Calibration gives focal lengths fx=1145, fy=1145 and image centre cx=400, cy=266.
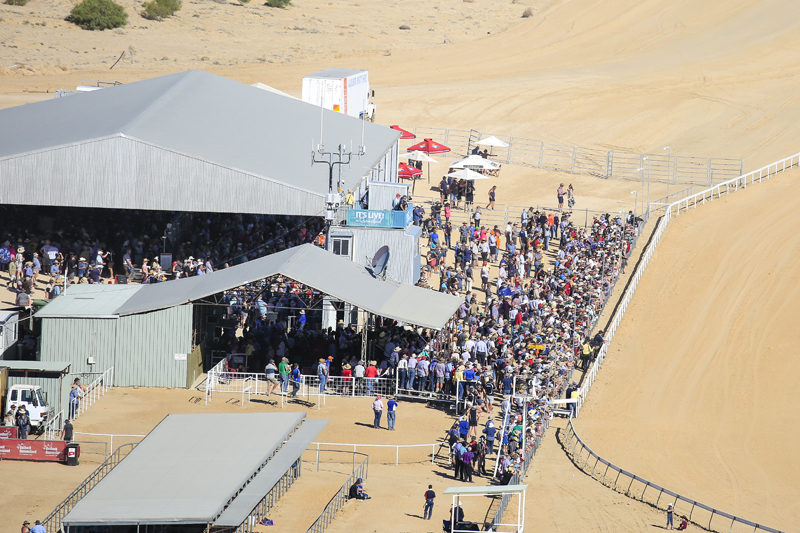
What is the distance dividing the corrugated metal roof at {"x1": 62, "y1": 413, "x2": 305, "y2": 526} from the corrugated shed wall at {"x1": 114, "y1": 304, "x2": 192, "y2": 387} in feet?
20.1

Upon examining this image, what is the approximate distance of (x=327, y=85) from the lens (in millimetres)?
50812

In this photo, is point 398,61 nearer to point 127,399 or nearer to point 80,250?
point 80,250

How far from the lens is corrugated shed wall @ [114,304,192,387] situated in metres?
30.7

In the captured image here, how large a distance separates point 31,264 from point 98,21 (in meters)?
42.3

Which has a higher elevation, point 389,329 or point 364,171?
point 364,171


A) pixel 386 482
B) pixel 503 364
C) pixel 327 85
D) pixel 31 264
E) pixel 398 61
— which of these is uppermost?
pixel 398 61

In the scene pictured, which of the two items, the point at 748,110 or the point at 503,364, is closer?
the point at 503,364

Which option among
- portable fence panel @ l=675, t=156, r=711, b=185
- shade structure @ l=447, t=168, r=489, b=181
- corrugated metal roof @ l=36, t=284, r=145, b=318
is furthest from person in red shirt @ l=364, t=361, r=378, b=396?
portable fence panel @ l=675, t=156, r=711, b=185

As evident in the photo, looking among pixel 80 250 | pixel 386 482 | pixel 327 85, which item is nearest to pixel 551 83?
pixel 327 85

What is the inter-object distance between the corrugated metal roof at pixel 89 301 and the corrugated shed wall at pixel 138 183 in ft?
15.7

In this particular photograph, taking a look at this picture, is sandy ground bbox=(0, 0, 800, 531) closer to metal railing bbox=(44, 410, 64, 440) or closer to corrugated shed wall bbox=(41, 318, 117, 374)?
metal railing bbox=(44, 410, 64, 440)

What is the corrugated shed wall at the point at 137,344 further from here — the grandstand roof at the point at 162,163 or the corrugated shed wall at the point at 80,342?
the grandstand roof at the point at 162,163

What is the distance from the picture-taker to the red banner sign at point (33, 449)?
80.9 ft

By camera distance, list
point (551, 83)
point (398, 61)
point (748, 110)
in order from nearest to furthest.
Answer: point (748, 110) < point (551, 83) < point (398, 61)
